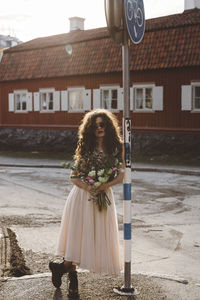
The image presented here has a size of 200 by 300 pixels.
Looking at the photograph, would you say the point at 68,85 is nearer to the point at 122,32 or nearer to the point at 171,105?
the point at 171,105

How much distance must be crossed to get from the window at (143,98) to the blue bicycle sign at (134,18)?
62.9 feet

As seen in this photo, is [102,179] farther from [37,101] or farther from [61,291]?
[37,101]

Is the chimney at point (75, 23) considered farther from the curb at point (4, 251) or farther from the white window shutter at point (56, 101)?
the curb at point (4, 251)

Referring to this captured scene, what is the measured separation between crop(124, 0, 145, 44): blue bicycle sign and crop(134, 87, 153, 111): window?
1916cm

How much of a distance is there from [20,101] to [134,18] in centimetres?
2644

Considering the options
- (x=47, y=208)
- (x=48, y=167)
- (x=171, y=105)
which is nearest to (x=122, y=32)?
(x=47, y=208)

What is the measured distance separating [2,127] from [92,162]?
27.1 m

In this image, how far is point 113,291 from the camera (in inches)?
169

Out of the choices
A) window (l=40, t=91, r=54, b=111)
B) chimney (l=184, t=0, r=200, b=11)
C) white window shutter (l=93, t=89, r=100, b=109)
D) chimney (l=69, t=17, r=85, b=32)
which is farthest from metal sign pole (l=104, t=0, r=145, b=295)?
chimney (l=69, t=17, r=85, b=32)

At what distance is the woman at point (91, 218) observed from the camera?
13.7 feet

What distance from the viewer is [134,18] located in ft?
14.3

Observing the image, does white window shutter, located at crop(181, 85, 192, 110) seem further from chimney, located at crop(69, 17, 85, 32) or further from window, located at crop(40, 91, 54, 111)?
chimney, located at crop(69, 17, 85, 32)

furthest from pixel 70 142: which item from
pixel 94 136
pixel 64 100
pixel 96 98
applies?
pixel 94 136

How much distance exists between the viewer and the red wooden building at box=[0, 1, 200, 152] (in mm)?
22125
